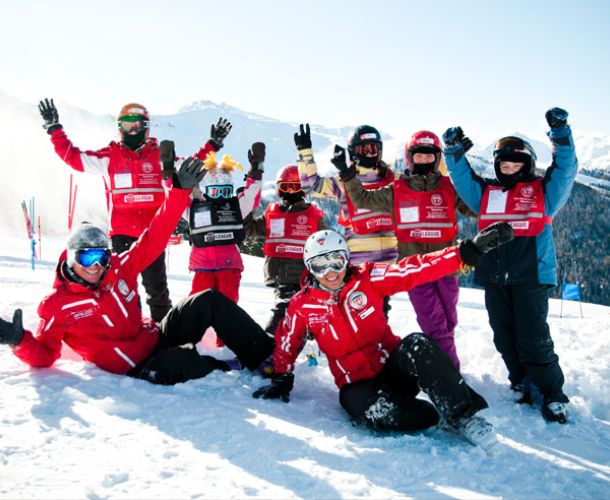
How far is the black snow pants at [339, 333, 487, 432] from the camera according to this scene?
11.2 feet

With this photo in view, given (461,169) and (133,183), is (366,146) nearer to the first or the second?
(461,169)

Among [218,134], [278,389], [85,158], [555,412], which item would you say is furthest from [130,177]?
[555,412]

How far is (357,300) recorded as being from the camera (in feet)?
12.9

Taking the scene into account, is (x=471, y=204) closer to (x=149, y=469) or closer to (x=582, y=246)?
(x=149, y=469)

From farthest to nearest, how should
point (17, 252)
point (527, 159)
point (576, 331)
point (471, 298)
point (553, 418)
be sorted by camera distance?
point (17, 252)
point (471, 298)
point (576, 331)
point (527, 159)
point (553, 418)

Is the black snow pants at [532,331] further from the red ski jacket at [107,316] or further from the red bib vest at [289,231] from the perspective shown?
the red ski jacket at [107,316]

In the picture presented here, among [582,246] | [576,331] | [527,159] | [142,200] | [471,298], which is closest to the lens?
[527,159]

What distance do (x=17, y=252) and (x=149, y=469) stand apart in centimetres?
1750

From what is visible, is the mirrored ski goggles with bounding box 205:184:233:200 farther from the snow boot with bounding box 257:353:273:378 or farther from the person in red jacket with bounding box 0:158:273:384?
the snow boot with bounding box 257:353:273:378

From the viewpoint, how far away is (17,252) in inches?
699

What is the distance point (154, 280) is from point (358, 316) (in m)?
2.70

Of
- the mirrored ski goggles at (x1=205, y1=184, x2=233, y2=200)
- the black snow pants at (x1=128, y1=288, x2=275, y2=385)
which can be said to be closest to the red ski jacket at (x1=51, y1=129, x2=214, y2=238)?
the mirrored ski goggles at (x1=205, y1=184, x2=233, y2=200)

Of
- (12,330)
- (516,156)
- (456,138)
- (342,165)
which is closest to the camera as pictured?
(12,330)

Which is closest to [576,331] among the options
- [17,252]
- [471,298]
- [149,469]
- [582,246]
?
[149,469]
